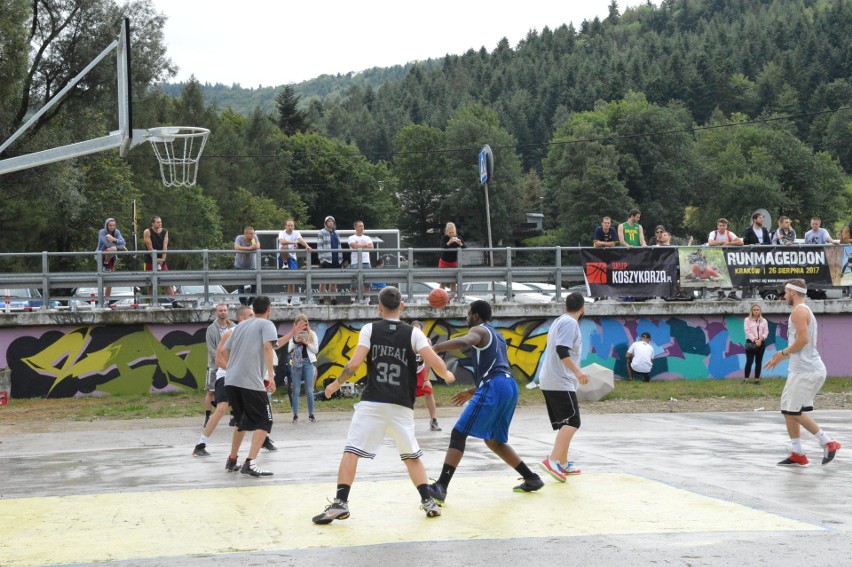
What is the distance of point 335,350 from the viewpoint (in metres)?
22.3

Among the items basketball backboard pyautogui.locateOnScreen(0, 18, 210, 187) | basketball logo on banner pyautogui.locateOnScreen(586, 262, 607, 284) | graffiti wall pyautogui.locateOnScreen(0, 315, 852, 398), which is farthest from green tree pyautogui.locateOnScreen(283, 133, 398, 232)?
basketball backboard pyautogui.locateOnScreen(0, 18, 210, 187)

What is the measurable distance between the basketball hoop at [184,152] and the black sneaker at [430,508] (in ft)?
34.8

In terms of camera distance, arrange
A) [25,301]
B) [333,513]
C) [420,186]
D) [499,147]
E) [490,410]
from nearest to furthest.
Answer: [333,513] → [490,410] → [25,301] → [420,186] → [499,147]

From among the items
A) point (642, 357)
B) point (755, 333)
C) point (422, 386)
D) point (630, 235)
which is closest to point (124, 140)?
point (422, 386)

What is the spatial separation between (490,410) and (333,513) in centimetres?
188

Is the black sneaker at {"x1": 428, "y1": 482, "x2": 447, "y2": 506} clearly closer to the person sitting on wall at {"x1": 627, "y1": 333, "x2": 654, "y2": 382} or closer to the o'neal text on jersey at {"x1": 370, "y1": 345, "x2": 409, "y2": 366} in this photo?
the o'neal text on jersey at {"x1": 370, "y1": 345, "x2": 409, "y2": 366}

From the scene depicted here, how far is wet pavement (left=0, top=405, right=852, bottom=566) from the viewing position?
7.41 metres

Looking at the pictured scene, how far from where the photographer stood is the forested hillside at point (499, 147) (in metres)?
39.5

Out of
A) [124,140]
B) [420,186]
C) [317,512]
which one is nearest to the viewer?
[317,512]

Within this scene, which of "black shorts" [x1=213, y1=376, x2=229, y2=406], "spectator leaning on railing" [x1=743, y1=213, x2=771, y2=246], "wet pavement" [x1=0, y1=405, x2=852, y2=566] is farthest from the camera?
"spectator leaning on railing" [x1=743, y1=213, x2=771, y2=246]

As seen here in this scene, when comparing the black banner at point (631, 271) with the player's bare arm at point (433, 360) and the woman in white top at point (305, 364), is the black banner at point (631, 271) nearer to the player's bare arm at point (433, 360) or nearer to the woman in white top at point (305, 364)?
the woman in white top at point (305, 364)

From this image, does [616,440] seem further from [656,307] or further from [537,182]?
[537,182]

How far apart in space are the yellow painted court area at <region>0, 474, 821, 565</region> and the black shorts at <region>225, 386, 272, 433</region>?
988mm

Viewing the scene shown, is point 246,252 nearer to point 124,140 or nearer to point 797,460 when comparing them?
point 124,140
